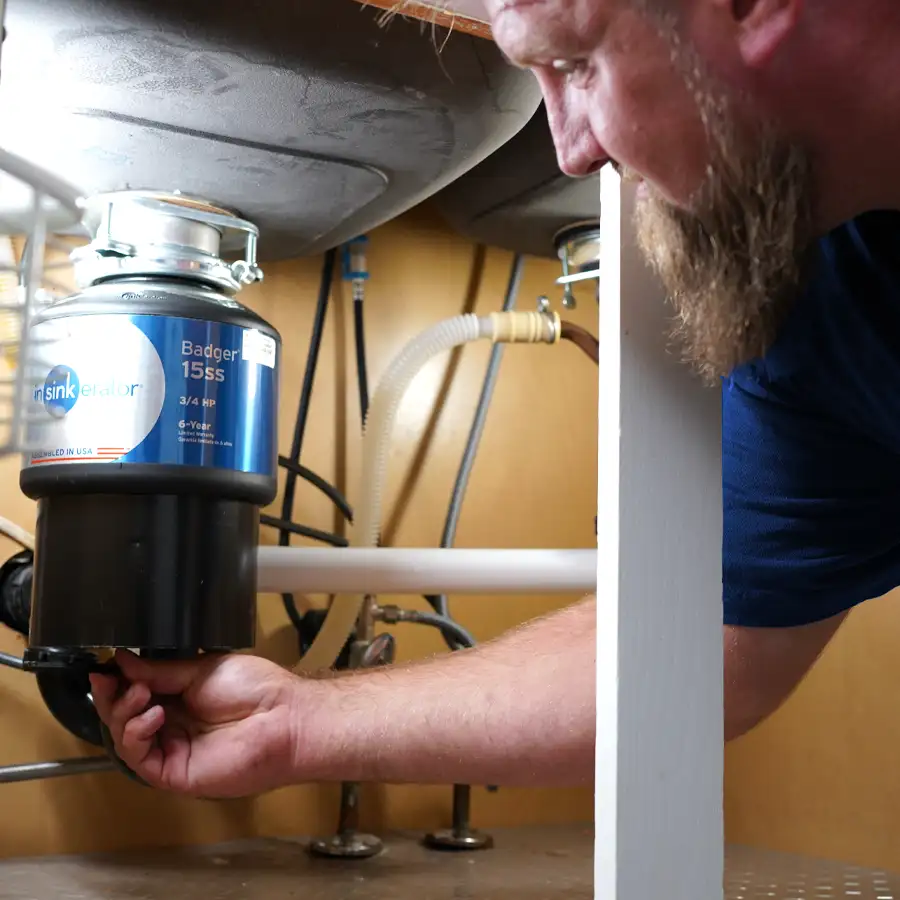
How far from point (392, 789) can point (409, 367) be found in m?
0.46

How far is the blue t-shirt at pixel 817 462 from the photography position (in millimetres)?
585

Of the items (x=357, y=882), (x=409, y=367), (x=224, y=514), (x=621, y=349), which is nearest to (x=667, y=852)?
(x=621, y=349)

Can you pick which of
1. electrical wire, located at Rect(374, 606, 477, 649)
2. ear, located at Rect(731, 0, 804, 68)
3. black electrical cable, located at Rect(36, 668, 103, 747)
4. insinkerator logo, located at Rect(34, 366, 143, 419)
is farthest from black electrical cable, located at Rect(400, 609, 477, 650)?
ear, located at Rect(731, 0, 804, 68)

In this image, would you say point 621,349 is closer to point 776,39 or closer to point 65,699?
point 776,39

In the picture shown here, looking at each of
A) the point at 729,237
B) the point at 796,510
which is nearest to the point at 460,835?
the point at 796,510

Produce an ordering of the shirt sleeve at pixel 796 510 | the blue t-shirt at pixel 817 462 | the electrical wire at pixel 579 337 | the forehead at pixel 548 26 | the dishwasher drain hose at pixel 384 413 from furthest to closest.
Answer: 1. the electrical wire at pixel 579 337
2. the dishwasher drain hose at pixel 384 413
3. the shirt sleeve at pixel 796 510
4. the blue t-shirt at pixel 817 462
5. the forehead at pixel 548 26

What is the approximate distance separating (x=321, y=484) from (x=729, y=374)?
0.67m

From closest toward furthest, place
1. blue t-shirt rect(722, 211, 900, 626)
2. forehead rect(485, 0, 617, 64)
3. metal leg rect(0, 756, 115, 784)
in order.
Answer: forehead rect(485, 0, 617, 64)
blue t-shirt rect(722, 211, 900, 626)
metal leg rect(0, 756, 115, 784)

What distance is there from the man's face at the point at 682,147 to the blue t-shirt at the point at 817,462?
0.09m

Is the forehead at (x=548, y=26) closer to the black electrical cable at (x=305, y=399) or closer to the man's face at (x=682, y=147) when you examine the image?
the man's face at (x=682, y=147)

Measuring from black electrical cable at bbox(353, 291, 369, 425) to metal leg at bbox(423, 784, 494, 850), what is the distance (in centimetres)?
42

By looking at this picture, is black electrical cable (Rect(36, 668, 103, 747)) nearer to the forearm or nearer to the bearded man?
the bearded man

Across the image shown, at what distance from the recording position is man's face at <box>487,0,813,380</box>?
44 cm

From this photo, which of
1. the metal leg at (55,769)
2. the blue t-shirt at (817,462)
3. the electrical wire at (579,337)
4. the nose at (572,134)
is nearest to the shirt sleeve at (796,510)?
the blue t-shirt at (817,462)
